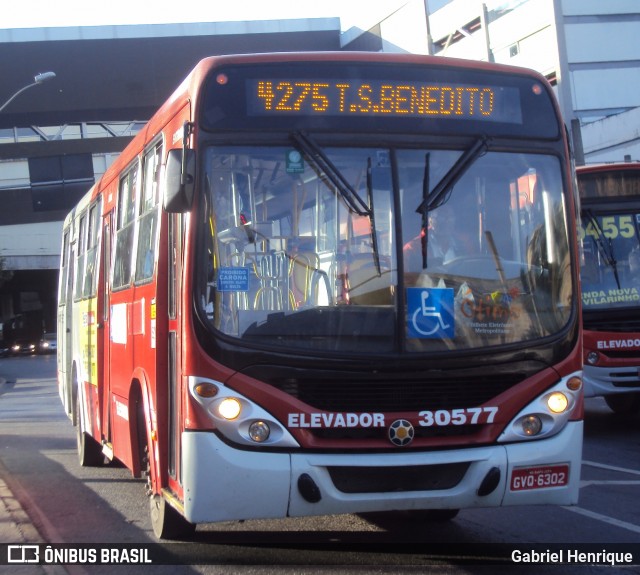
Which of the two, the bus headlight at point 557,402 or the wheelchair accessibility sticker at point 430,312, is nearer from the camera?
the wheelchair accessibility sticker at point 430,312

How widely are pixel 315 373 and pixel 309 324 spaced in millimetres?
299

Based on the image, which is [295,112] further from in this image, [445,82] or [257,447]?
[257,447]

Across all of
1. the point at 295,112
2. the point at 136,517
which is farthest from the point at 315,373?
the point at 136,517

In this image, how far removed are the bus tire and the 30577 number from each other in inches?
75.8

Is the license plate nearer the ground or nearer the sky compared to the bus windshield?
nearer the ground

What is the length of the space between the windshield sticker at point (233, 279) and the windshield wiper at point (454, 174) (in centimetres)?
113

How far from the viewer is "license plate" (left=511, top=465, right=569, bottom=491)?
18.3 feet

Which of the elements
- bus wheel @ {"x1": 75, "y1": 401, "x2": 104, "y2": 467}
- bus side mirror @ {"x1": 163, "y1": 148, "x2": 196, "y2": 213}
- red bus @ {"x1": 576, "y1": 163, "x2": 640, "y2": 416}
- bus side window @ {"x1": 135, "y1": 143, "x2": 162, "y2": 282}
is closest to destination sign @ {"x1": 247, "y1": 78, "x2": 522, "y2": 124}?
bus side mirror @ {"x1": 163, "y1": 148, "x2": 196, "y2": 213}

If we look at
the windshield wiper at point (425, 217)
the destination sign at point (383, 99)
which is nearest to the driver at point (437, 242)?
the windshield wiper at point (425, 217)

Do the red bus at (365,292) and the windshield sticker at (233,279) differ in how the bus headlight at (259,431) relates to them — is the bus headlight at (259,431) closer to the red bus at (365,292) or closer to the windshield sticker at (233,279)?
the red bus at (365,292)

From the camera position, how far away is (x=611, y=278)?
1165 centimetres

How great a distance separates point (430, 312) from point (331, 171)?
1.03 meters

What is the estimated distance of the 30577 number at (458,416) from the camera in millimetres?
5520

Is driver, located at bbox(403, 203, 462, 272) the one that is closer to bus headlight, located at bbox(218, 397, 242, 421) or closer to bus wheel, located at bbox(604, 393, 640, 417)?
bus headlight, located at bbox(218, 397, 242, 421)
